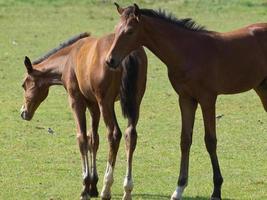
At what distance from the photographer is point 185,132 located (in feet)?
32.5

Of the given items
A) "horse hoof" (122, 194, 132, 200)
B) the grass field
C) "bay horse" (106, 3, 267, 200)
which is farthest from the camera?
the grass field

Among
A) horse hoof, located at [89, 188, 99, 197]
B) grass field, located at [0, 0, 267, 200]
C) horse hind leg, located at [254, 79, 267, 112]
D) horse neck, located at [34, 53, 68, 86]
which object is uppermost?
horse neck, located at [34, 53, 68, 86]

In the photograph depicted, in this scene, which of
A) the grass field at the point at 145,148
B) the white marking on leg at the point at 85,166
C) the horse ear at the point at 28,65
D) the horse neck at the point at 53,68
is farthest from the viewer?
the horse ear at the point at 28,65

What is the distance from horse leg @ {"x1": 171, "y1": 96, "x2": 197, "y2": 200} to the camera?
977 cm

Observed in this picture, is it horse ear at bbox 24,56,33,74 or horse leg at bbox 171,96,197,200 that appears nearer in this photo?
horse leg at bbox 171,96,197,200

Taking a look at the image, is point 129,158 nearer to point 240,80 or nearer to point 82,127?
point 82,127

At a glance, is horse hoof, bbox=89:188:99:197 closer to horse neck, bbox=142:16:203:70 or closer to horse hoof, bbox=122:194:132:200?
horse hoof, bbox=122:194:132:200

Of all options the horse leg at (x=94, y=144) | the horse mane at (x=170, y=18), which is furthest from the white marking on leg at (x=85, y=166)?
the horse mane at (x=170, y=18)

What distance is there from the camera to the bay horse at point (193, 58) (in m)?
9.24

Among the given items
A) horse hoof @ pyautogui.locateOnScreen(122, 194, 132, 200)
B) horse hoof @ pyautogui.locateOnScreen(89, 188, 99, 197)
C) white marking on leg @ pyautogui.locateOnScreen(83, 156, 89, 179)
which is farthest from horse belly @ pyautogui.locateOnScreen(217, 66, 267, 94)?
horse hoof @ pyautogui.locateOnScreen(89, 188, 99, 197)

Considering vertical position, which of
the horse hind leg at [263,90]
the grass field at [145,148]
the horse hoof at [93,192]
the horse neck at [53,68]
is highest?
the horse neck at [53,68]

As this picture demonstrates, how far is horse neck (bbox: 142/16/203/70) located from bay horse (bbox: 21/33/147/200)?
0.42 metres

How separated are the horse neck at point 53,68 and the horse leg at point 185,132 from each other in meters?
1.84

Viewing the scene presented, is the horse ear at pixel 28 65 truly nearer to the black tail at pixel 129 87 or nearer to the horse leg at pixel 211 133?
the black tail at pixel 129 87
